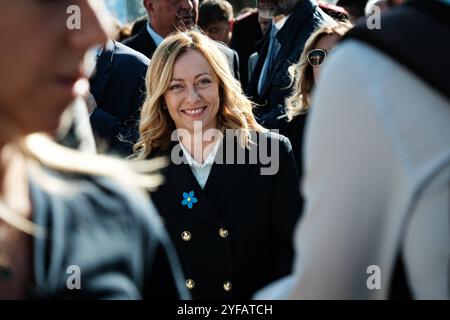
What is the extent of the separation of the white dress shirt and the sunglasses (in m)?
3.14

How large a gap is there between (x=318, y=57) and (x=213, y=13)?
3080 mm

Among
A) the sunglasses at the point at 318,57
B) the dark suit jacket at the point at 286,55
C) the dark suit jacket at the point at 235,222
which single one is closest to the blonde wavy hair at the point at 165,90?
the dark suit jacket at the point at 235,222

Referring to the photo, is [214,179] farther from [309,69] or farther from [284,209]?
[309,69]

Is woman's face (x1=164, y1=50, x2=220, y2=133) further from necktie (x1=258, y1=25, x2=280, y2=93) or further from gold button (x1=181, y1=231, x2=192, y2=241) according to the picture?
necktie (x1=258, y1=25, x2=280, y2=93)

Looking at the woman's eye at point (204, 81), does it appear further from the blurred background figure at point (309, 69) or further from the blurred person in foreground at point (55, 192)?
the blurred person in foreground at point (55, 192)

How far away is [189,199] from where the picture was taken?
3277 mm

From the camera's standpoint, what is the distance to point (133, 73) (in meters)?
4.45

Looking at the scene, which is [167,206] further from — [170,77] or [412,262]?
[412,262]

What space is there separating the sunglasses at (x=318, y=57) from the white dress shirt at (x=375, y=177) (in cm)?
314

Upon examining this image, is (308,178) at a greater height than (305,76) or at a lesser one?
lesser

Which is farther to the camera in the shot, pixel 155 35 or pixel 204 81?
pixel 155 35

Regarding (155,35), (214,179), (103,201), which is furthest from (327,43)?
(103,201)

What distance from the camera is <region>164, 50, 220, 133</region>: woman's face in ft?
11.8
